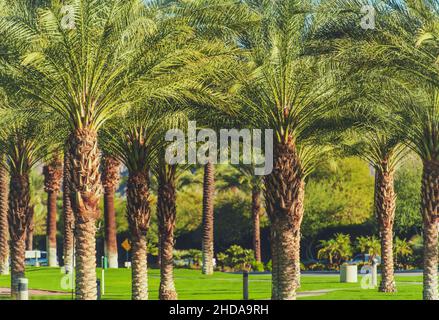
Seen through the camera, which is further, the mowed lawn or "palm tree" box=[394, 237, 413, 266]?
"palm tree" box=[394, 237, 413, 266]

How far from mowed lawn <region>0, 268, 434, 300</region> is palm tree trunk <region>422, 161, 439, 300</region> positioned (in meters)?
2.62

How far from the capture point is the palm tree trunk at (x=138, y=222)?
31.5 metres

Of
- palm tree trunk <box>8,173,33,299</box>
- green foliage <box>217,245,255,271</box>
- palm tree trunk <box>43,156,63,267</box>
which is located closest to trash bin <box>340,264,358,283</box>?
palm tree trunk <box>8,173,33,299</box>

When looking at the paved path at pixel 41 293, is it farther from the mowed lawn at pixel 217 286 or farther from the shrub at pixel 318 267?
the shrub at pixel 318 267

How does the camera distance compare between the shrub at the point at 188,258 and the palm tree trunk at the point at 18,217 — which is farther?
the shrub at the point at 188,258

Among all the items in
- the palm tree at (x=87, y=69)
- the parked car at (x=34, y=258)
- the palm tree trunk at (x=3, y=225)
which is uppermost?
the palm tree at (x=87, y=69)

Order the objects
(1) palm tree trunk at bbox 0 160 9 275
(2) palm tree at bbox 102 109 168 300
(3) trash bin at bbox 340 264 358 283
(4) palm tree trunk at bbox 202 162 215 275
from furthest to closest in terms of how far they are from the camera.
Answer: (4) palm tree trunk at bbox 202 162 215 275
(1) palm tree trunk at bbox 0 160 9 275
(3) trash bin at bbox 340 264 358 283
(2) palm tree at bbox 102 109 168 300

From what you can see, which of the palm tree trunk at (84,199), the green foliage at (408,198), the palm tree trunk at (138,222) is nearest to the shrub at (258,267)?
the green foliage at (408,198)

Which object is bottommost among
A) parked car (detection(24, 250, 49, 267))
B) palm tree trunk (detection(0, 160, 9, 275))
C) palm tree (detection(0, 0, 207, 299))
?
parked car (detection(24, 250, 49, 267))

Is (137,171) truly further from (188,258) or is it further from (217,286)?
(188,258)

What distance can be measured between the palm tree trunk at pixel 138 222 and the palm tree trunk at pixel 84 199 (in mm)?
4792

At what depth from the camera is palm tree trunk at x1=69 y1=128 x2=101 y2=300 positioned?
26500 mm

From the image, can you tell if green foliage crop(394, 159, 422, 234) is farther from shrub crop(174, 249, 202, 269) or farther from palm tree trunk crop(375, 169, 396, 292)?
palm tree trunk crop(375, 169, 396, 292)
